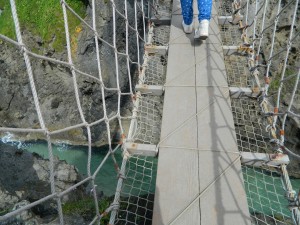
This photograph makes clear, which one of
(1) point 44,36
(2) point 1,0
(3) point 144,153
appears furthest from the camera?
(2) point 1,0

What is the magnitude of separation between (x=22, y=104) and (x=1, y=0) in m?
3.51

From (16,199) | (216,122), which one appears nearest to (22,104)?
(16,199)

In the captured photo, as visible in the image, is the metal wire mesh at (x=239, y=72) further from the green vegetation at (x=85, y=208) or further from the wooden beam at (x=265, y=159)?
the green vegetation at (x=85, y=208)

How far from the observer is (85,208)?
155 inches

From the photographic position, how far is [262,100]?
7.44ft

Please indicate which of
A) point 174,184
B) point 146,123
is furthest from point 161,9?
point 174,184

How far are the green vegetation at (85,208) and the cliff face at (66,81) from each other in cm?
348

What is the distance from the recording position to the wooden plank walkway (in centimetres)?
159

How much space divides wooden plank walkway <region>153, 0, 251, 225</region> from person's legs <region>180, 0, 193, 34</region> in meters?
0.31

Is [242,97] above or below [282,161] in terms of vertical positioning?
above

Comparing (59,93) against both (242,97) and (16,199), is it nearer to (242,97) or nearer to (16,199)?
(16,199)

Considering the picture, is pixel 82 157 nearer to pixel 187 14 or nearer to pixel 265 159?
pixel 187 14

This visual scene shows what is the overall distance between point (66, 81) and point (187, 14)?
5.64 meters

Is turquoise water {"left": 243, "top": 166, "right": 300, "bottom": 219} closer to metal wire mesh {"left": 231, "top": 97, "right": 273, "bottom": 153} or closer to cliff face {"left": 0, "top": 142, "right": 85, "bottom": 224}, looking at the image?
metal wire mesh {"left": 231, "top": 97, "right": 273, "bottom": 153}
